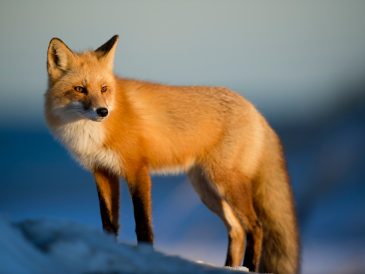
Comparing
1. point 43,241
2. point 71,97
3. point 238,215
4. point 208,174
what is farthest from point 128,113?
point 43,241

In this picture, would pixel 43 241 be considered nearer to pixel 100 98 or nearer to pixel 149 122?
pixel 100 98

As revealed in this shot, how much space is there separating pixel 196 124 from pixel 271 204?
88 cm

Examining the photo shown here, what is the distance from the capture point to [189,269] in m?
1.08

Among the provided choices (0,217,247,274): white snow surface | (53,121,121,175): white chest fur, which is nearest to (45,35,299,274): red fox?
(53,121,121,175): white chest fur

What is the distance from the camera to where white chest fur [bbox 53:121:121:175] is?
345 cm

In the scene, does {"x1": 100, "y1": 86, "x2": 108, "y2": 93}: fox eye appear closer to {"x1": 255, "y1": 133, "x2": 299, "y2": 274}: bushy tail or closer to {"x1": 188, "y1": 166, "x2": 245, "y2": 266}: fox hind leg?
{"x1": 188, "y1": 166, "x2": 245, "y2": 266}: fox hind leg

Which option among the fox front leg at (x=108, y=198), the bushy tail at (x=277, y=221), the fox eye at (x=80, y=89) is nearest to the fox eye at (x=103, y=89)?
the fox eye at (x=80, y=89)

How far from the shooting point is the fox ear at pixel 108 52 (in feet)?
12.2

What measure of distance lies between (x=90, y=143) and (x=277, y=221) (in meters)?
1.62

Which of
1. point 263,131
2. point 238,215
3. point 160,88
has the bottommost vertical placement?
point 238,215

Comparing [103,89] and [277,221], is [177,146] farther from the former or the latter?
[277,221]

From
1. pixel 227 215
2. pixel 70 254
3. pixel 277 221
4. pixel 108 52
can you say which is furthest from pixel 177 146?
pixel 70 254

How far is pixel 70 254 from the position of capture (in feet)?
3.18

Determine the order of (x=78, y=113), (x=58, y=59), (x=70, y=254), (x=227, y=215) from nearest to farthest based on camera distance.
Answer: (x=70, y=254), (x=78, y=113), (x=58, y=59), (x=227, y=215)
